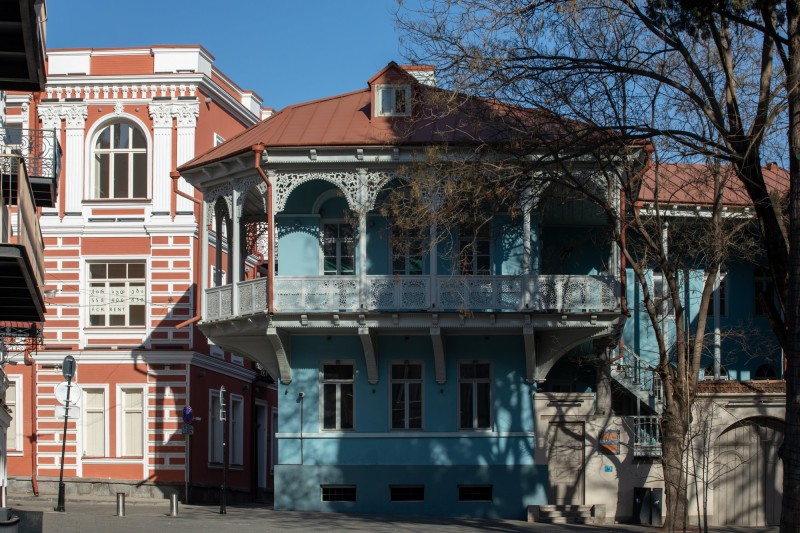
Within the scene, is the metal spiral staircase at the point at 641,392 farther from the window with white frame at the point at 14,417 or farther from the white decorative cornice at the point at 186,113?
the window with white frame at the point at 14,417

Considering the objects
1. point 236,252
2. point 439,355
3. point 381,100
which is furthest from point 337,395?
point 381,100

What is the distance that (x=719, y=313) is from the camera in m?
37.1

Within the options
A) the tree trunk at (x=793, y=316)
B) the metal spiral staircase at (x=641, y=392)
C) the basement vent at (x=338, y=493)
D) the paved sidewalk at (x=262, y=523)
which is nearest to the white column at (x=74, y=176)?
the paved sidewalk at (x=262, y=523)

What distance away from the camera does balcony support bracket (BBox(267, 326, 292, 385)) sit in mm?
32500

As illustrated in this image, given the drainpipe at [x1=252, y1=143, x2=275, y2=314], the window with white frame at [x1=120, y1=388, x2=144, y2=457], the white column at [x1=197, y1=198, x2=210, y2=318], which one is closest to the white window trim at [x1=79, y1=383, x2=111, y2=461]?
the window with white frame at [x1=120, y1=388, x2=144, y2=457]

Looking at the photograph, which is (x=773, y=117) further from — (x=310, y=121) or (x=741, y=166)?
(x=310, y=121)

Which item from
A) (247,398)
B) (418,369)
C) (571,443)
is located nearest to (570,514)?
(571,443)

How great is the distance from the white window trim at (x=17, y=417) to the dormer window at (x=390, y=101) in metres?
15.5

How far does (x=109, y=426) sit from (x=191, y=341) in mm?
3566

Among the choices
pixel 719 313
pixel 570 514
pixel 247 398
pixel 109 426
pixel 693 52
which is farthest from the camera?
pixel 247 398

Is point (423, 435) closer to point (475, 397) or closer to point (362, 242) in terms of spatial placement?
point (475, 397)

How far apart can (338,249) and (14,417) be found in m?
13.7

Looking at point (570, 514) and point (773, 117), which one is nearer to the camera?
point (773, 117)

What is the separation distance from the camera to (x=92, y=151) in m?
42.8
